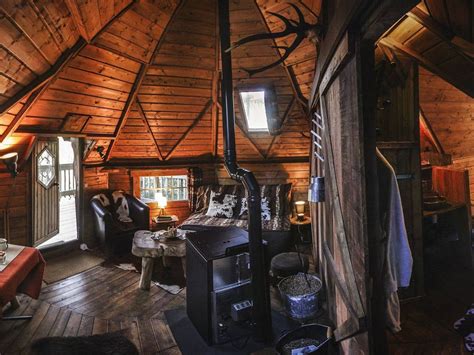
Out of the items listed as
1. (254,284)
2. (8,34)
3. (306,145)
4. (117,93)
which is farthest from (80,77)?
(306,145)

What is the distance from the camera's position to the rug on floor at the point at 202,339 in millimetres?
2799

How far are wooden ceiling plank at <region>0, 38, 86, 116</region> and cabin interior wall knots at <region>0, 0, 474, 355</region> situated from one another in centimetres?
2

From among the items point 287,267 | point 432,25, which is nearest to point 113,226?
point 287,267

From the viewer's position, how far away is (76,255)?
17.8 ft

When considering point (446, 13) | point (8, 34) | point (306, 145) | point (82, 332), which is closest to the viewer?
point (446, 13)

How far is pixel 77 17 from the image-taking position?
10.4 feet

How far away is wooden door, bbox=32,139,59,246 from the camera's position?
5.01m

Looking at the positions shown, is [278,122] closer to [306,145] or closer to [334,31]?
[306,145]

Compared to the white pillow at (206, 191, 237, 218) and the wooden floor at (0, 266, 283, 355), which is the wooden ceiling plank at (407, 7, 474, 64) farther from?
the white pillow at (206, 191, 237, 218)

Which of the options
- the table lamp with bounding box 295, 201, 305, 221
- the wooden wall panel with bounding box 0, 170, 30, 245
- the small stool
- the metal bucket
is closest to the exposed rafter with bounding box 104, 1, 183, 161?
the wooden wall panel with bounding box 0, 170, 30, 245

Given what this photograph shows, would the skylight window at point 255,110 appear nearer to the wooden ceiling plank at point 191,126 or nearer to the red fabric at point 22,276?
the wooden ceiling plank at point 191,126

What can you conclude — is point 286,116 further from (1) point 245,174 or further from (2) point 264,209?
(1) point 245,174

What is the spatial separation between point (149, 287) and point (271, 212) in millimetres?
2761

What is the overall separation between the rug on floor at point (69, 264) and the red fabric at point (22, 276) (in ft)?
3.83
